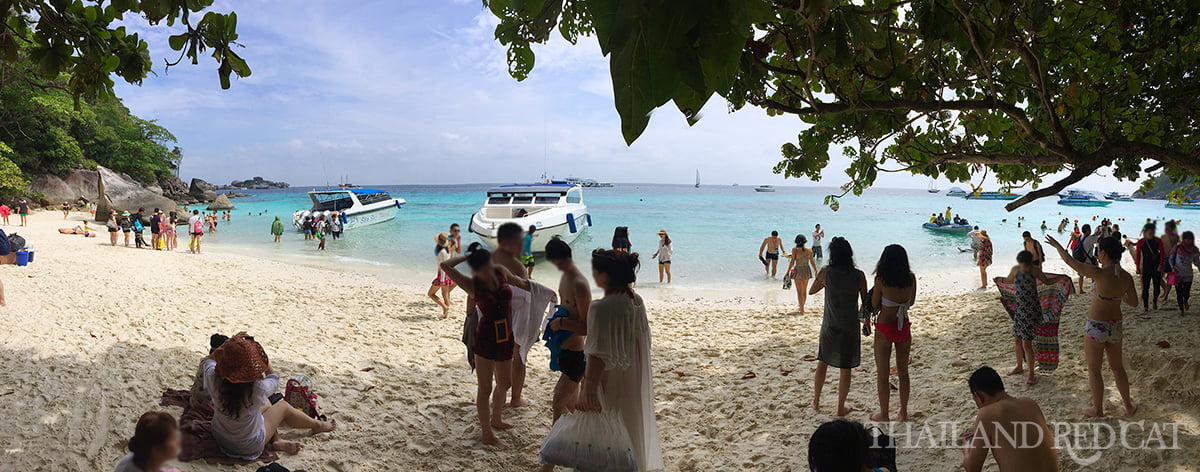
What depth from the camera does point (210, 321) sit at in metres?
Result: 7.59

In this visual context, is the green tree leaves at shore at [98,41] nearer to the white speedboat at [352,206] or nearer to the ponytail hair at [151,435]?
the ponytail hair at [151,435]

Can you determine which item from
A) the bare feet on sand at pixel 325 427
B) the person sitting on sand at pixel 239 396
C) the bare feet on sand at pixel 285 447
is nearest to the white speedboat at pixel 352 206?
the bare feet on sand at pixel 325 427

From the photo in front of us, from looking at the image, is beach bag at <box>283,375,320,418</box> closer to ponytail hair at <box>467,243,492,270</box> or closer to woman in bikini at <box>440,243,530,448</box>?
woman in bikini at <box>440,243,530,448</box>

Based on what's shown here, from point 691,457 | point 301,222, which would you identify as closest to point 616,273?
point 691,457

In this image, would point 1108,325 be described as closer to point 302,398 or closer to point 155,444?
point 155,444

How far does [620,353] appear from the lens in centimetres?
309

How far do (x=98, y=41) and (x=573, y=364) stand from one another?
10.8 ft

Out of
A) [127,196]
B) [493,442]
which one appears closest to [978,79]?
[493,442]

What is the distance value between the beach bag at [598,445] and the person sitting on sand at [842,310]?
2.34 meters

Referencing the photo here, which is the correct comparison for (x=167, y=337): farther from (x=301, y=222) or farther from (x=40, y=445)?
(x=301, y=222)

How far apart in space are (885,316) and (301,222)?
2966 centimetres

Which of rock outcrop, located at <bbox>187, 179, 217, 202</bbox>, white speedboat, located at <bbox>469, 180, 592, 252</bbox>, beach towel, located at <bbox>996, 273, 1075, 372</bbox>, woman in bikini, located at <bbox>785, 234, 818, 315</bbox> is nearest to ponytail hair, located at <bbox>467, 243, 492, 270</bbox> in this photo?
white speedboat, located at <bbox>469, 180, 592, 252</bbox>

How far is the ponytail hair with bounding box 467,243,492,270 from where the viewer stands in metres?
1.89

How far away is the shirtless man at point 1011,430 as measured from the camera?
2.81 meters
